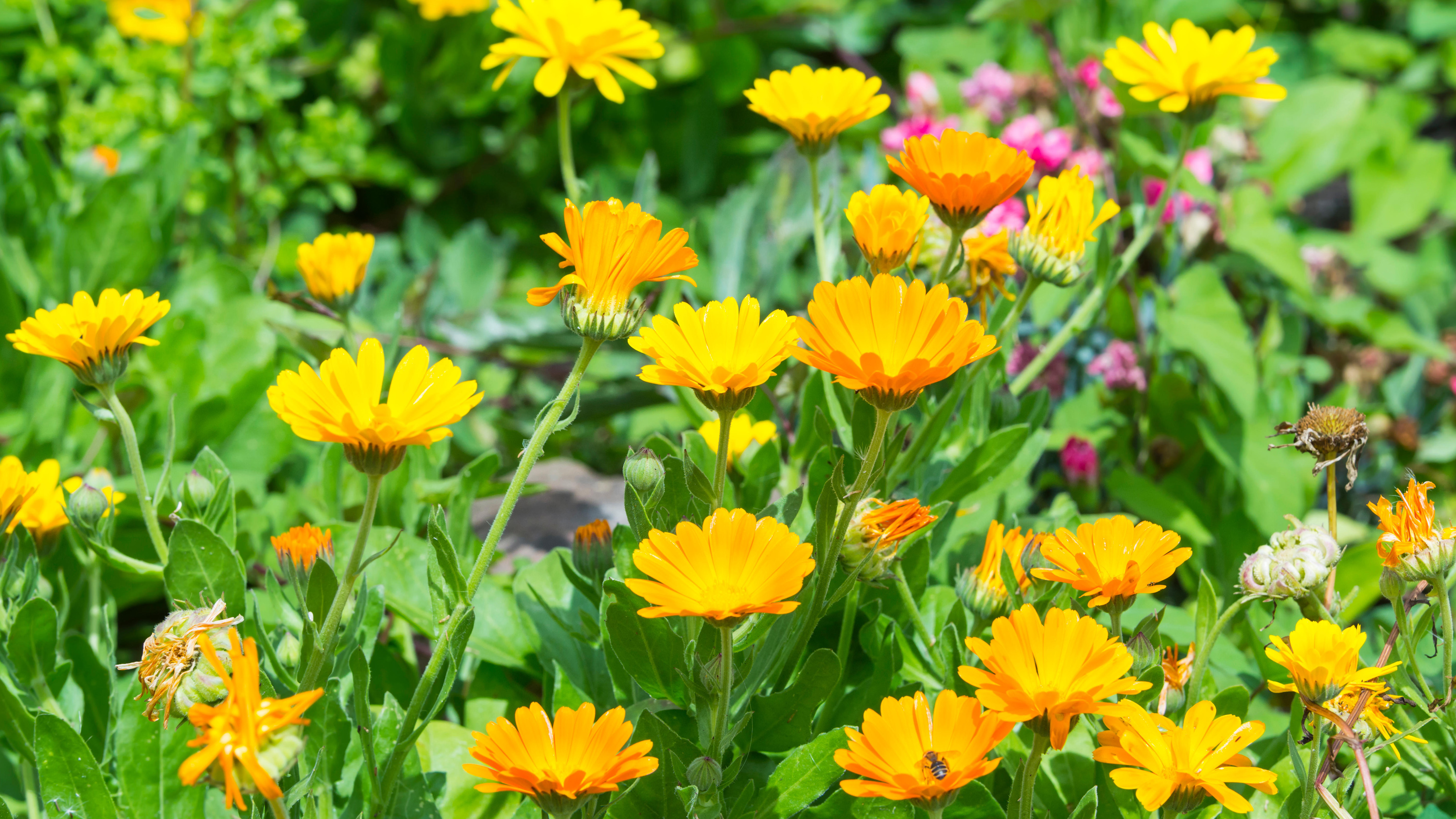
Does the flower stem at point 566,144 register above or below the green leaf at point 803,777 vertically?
above

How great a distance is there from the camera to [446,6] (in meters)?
2.59

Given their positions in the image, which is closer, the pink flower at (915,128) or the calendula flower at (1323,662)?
the calendula flower at (1323,662)

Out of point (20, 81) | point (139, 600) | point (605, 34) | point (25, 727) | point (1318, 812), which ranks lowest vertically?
point (139, 600)

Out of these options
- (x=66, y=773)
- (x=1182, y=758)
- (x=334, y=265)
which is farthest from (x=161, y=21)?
(x=1182, y=758)

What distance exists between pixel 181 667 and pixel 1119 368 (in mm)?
1602

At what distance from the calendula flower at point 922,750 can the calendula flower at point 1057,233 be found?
499 millimetres

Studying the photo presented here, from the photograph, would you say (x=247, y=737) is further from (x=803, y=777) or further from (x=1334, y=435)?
(x=1334, y=435)

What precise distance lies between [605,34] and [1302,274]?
57.1 inches

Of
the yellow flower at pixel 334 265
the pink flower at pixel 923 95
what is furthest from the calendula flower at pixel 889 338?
the pink flower at pixel 923 95

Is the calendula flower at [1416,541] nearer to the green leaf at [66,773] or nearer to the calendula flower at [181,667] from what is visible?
the calendula flower at [181,667]

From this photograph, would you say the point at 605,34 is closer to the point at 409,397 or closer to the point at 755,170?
the point at 409,397

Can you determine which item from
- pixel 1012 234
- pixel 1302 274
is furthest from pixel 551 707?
pixel 1302 274

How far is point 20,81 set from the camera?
285 cm

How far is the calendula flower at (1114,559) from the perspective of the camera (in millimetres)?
938
